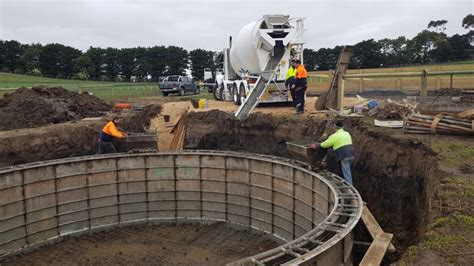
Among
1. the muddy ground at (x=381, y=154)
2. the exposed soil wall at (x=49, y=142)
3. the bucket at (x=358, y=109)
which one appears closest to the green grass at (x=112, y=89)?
the muddy ground at (x=381, y=154)

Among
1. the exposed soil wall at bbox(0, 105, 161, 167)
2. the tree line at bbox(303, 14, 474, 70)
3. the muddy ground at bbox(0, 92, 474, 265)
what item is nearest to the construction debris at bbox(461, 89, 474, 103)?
the muddy ground at bbox(0, 92, 474, 265)

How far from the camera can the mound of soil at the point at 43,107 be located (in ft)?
53.7

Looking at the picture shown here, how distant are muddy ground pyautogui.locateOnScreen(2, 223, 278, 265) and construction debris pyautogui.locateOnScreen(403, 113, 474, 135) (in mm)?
5057

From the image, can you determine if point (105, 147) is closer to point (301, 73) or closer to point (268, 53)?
point (301, 73)

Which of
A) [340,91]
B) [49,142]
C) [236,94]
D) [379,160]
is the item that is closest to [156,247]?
[49,142]

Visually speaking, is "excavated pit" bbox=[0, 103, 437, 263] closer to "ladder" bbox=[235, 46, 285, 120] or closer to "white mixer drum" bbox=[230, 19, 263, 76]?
"ladder" bbox=[235, 46, 285, 120]

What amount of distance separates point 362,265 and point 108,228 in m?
9.31

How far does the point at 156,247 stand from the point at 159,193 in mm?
2571

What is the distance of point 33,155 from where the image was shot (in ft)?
45.3

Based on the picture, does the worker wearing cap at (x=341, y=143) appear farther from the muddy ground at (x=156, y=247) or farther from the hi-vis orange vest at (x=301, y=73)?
the hi-vis orange vest at (x=301, y=73)

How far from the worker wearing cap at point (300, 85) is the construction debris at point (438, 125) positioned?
4573mm

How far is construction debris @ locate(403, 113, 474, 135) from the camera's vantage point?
34.3ft

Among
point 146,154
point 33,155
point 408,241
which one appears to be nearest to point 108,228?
point 146,154

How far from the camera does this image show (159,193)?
13.5 m
